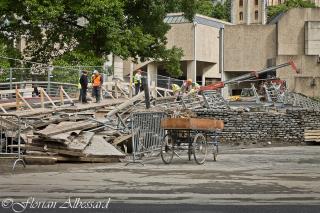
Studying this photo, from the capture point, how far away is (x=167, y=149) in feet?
63.0

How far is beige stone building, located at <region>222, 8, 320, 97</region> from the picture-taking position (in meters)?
70.0

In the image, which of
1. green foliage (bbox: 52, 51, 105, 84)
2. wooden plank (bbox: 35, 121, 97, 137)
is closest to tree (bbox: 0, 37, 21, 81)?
green foliage (bbox: 52, 51, 105, 84)

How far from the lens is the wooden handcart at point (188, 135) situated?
17625mm

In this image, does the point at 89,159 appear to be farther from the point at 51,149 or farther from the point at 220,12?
the point at 220,12

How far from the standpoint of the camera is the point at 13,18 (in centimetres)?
3922

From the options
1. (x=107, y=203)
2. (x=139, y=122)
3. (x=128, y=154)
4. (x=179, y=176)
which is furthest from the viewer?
(x=128, y=154)

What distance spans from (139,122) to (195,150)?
1.88 meters

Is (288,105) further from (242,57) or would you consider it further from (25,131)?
(242,57)

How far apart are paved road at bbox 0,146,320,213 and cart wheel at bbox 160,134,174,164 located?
262mm

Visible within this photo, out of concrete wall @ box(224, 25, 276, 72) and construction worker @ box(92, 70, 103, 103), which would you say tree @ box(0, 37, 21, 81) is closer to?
construction worker @ box(92, 70, 103, 103)

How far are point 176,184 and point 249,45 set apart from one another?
6380cm

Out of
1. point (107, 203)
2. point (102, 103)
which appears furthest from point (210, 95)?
point (107, 203)

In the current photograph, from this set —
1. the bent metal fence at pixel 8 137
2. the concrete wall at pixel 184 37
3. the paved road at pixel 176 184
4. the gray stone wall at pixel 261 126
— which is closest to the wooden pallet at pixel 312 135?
the gray stone wall at pixel 261 126

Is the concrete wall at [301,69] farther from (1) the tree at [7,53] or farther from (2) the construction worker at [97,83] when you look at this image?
(2) the construction worker at [97,83]
